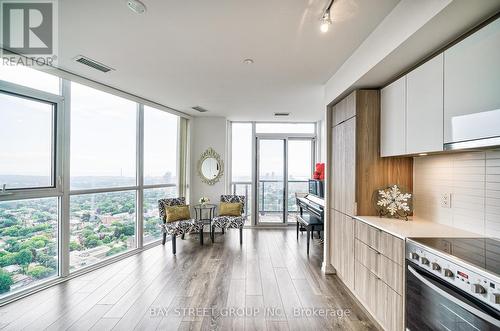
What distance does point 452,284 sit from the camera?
1.21 metres

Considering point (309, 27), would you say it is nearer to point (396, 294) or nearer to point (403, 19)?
point (403, 19)

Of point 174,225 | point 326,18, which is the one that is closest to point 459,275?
point 326,18

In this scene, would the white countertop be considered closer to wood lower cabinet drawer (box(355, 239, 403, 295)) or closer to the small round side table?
wood lower cabinet drawer (box(355, 239, 403, 295))

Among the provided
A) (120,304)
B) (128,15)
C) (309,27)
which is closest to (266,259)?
(120,304)

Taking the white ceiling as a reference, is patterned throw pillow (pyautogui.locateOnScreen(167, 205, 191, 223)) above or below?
below

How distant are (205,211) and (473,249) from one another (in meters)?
4.44

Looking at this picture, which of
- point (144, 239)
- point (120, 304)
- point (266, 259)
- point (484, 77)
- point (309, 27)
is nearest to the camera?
point (484, 77)

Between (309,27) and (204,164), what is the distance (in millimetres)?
3849

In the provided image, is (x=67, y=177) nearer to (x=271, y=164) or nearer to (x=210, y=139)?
(x=210, y=139)

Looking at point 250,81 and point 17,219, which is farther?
point 250,81

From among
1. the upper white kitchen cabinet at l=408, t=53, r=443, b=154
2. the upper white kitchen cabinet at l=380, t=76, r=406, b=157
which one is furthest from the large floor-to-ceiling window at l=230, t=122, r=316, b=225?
the upper white kitchen cabinet at l=408, t=53, r=443, b=154

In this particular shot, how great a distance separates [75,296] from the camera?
244 cm

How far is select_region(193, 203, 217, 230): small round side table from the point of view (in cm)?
462

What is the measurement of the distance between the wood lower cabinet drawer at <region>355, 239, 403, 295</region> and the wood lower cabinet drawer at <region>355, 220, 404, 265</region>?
0.13 feet
